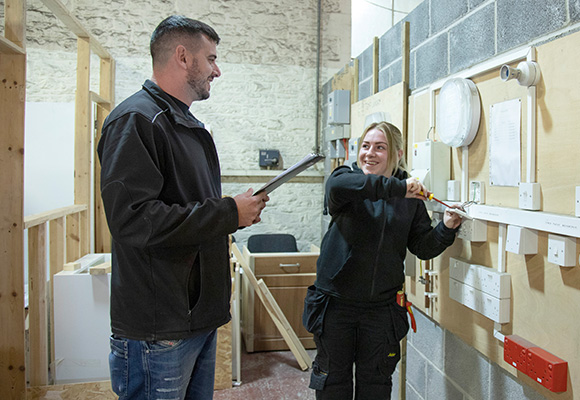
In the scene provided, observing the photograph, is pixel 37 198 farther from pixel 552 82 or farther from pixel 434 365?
pixel 552 82

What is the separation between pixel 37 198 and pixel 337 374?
316cm

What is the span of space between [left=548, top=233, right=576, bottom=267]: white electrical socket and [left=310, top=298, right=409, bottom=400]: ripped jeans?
747 mm

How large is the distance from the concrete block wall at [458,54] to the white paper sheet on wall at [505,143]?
212 millimetres

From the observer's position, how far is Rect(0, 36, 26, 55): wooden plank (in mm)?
2230

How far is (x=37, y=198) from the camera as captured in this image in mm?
3830

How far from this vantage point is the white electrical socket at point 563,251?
1268 millimetres

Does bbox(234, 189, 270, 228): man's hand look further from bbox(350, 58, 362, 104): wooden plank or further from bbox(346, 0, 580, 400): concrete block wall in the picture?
bbox(350, 58, 362, 104): wooden plank

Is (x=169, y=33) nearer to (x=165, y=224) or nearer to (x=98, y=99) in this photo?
(x=165, y=224)

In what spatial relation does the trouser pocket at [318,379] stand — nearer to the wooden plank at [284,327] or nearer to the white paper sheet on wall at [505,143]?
the white paper sheet on wall at [505,143]

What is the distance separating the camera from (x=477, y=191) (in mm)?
1740

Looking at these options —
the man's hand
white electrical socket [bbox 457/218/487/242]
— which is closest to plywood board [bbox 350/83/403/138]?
white electrical socket [bbox 457/218/487/242]

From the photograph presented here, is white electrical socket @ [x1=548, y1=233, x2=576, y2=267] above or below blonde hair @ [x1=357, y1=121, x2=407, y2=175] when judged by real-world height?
below

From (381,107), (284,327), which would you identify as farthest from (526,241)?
(284,327)

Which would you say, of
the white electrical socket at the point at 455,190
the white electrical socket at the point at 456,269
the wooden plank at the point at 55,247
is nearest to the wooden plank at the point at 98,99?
the wooden plank at the point at 55,247
